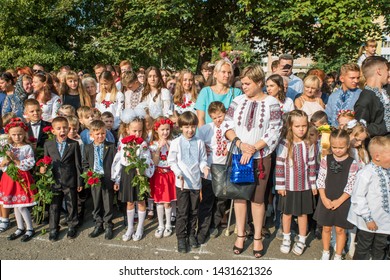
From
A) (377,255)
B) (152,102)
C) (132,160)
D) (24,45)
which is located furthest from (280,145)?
(24,45)

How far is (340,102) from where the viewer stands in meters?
5.57

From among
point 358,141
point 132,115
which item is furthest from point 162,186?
point 358,141

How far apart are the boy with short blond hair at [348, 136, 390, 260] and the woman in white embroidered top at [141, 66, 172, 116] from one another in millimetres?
3352

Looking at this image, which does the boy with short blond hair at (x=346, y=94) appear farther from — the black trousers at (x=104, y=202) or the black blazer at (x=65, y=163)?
the black blazer at (x=65, y=163)

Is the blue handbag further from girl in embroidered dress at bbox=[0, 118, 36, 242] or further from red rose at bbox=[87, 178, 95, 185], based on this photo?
girl in embroidered dress at bbox=[0, 118, 36, 242]

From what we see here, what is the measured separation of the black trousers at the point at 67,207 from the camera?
505 cm

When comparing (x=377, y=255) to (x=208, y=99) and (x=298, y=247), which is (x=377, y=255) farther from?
(x=208, y=99)

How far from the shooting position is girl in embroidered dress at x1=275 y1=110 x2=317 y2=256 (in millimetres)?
4410

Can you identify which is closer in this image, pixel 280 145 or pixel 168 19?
pixel 280 145

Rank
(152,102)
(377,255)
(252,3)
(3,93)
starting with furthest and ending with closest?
(252,3) < (3,93) < (152,102) < (377,255)

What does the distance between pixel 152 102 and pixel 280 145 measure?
2534 mm

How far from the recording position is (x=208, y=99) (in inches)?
203

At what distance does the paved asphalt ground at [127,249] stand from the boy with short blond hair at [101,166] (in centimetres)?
21

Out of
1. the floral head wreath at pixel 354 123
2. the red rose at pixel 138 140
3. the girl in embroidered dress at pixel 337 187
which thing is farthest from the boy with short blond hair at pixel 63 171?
the floral head wreath at pixel 354 123
